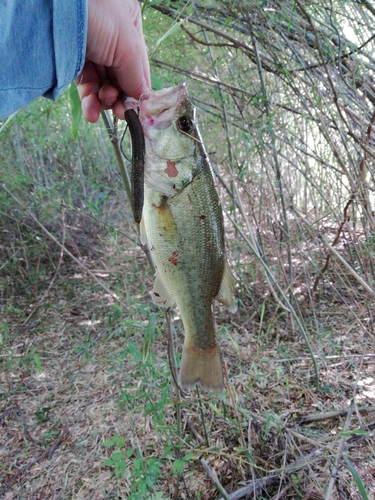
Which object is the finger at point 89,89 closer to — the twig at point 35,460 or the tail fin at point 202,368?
the tail fin at point 202,368

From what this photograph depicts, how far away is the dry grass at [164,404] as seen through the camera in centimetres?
191

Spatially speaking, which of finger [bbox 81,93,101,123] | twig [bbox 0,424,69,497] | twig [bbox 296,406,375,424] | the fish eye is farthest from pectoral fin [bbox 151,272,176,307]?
twig [bbox 0,424,69,497]

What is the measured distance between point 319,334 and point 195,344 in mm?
1999

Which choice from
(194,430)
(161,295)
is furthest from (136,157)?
(194,430)

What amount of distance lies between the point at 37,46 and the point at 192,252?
0.71 m

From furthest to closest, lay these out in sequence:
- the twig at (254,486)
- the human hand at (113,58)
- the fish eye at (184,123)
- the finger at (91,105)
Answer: the twig at (254,486)
the finger at (91,105)
the fish eye at (184,123)
the human hand at (113,58)

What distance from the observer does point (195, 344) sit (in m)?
1.36

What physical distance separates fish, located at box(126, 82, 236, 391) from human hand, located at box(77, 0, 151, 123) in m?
0.09

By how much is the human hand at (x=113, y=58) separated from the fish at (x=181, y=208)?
3.7 inches

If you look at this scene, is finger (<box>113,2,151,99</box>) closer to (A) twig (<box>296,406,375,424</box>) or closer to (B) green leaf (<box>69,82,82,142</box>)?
(B) green leaf (<box>69,82,82,142</box>)

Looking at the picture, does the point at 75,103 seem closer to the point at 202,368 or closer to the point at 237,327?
the point at 202,368

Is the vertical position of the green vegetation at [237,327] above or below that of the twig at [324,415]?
above

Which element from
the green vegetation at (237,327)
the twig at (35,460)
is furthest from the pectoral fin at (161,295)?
the twig at (35,460)

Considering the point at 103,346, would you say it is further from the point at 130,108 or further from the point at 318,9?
the point at 318,9
